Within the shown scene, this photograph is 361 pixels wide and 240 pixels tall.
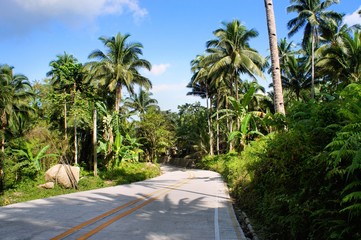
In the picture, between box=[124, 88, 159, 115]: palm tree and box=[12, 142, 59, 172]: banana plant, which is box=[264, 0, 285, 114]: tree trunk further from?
box=[124, 88, 159, 115]: palm tree

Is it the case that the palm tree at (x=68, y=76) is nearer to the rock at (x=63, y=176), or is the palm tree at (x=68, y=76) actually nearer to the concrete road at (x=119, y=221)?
the rock at (x=63, y=176)

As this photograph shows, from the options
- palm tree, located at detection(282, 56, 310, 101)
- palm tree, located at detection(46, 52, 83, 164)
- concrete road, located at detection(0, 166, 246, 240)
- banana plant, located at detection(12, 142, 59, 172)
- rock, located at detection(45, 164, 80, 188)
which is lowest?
concrete road, located at detection(0, 166, 246, 240)

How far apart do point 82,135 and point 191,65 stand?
21207 mm

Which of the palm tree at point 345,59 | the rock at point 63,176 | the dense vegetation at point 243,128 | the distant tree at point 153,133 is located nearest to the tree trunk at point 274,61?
the dense vegetation at point 243,128

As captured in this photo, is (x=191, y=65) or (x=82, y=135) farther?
(x=191, y=65)

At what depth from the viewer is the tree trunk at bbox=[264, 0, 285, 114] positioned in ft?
36.6

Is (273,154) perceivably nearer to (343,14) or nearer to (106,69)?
(106,69)

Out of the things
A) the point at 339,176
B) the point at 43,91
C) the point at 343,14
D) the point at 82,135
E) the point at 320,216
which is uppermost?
the point at 343,14

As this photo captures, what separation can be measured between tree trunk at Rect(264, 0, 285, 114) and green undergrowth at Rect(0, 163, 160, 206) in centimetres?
1181

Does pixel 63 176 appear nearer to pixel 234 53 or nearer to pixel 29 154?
pixel 29 154

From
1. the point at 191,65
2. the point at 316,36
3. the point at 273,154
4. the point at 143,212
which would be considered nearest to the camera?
the point at 273,154

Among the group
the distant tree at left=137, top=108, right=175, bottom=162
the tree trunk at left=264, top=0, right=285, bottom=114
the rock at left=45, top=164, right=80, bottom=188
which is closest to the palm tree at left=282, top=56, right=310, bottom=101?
the distant tree at left=137, top=108, right=175, bottom=162

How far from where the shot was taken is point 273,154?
8.74 metres

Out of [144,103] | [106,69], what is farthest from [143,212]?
[144,103]
